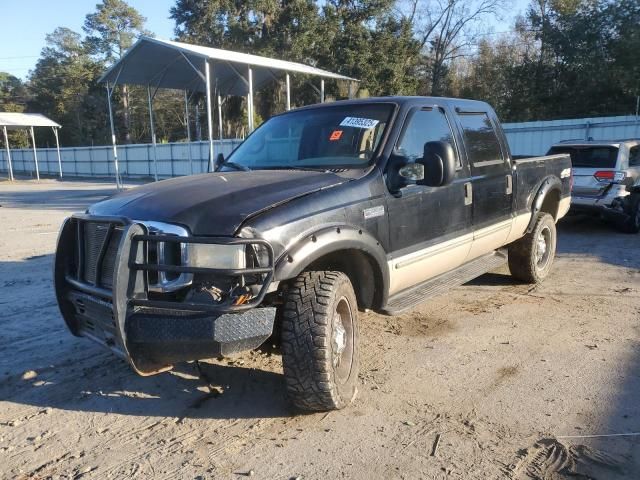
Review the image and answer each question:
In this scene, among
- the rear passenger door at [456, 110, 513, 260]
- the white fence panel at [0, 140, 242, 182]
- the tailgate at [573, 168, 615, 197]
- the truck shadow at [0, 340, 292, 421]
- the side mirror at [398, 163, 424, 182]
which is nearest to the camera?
the truck shadow at [0, 340, 292, 421]

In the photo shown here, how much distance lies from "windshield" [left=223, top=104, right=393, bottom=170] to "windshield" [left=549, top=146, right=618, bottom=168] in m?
7.31

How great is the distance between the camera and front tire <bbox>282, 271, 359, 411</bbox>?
3.20 m

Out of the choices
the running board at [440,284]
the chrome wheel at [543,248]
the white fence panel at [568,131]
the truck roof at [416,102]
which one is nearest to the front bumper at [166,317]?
the running board at [440,284]

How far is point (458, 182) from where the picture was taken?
15.6ft

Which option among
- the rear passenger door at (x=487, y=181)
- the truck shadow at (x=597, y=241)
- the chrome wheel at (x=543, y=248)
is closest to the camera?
the rear passenger door at (x=487, y=181)

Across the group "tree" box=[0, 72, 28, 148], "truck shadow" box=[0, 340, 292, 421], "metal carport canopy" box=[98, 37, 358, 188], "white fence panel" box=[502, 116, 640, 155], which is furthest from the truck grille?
"tree" box=[0, 72, 28, 148]

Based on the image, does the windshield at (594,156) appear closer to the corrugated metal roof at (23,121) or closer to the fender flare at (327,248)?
the fender flare at (327,248)

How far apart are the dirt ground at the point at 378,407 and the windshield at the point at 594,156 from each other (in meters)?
5.10

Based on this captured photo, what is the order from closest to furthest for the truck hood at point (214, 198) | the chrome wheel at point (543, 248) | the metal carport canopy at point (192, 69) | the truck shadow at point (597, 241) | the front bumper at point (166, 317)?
the front bumper at point (166, 317) → the truck hood at point (214, 198) → the chrome wheel at point (543, 248) → the truck shadow at point (597, 241) → the metal carport canopy at point (192, 69)

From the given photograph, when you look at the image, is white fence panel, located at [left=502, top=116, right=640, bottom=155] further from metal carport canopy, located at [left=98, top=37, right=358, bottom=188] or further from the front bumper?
the front bumper

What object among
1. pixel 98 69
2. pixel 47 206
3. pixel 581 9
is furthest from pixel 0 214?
pixel 98 69

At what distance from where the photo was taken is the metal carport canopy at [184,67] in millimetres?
15484

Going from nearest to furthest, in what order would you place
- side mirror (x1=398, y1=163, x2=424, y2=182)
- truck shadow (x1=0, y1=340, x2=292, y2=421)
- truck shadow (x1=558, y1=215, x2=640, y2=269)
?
truck shadow (x1=0, y1=340, x2=292, y2=421), side mirror (x1=398, y1=163, x2=424, y2=182), truck shadow (x1=558, y1=215, x2=640, y2=269)

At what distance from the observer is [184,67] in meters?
18.5
